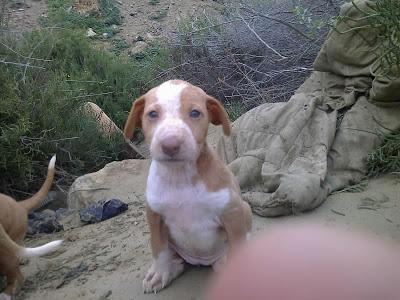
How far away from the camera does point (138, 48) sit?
12148mm

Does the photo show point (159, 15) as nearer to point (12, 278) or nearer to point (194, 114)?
point (12, 278)

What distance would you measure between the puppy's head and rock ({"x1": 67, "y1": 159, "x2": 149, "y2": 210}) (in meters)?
2.76

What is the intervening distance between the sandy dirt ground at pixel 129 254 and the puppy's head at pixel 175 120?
43.3 inches

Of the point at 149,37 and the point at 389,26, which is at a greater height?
the point at 389,26

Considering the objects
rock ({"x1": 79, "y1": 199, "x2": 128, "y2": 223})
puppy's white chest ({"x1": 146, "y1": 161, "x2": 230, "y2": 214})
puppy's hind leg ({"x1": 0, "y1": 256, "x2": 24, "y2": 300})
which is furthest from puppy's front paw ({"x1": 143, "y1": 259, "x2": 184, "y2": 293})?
rock ({"x1": 79, "y1": 199, "x2": 128, "y2": 223})

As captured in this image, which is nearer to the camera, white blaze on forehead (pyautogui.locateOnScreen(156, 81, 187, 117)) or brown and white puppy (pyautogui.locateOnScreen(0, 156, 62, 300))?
white blaze on forehead (pyautogui.locateOnScreen(156, 81, 187, 117))

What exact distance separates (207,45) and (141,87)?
146 centimetres

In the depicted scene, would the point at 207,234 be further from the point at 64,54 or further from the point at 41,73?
the point at 64,54

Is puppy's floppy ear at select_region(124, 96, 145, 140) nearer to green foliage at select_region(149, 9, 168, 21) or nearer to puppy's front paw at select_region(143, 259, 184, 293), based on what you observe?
puppy's front paw at select_region(143, 259, 184, 293)

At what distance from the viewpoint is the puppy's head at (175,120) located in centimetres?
277

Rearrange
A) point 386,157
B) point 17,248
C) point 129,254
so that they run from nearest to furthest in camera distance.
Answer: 1. point 17,248
2. point 129,254
3. point 386,157

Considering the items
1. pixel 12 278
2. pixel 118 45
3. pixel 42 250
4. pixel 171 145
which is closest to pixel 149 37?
pixel 118 45

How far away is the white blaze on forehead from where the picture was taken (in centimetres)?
293

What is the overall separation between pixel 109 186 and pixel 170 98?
3224 mm
